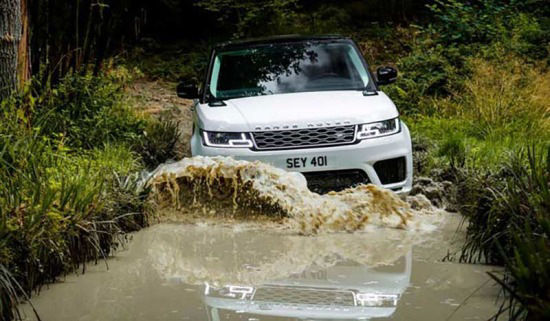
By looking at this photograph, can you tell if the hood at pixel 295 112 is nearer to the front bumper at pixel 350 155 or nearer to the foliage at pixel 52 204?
the front bumper at pixel 350 155

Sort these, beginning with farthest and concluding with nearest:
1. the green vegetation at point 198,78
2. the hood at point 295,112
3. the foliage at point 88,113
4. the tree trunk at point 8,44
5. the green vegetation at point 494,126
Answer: the foliage at point 88,113
the tree trunk at point 8,44
the hood at point 295,112
the green vegetation at point 198,78
the green vegetation at point 494,126

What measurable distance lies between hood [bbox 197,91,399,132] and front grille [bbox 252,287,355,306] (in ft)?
8.88

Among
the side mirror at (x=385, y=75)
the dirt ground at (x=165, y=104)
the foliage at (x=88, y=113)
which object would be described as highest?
the side mirror at (x=385, y=75)

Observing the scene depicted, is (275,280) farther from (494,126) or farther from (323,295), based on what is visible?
(494,126)

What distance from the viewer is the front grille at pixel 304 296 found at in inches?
219

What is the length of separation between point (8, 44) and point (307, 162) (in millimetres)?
2943

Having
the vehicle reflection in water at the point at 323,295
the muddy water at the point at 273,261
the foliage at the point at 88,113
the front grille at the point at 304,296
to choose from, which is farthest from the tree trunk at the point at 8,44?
the front grille at the point at 304,296

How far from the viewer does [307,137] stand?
27.5ft

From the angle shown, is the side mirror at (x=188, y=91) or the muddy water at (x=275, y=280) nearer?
the muddy water at (x=275, y=280)

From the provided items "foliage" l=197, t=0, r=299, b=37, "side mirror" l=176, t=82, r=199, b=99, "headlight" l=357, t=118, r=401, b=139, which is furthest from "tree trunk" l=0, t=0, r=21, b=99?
"foliage" l=197, t=0, r=299, b=37

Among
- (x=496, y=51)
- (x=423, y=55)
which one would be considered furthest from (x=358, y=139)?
(x=423, y=55)

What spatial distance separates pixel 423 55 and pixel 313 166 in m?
8.27

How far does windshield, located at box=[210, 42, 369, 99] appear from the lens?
31.6 ft

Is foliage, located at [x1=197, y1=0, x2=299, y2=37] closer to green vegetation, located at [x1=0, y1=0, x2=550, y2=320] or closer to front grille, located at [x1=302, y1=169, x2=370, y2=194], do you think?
green vegetation, located at [x1=0, y1=0, x2=550, y2=320]
